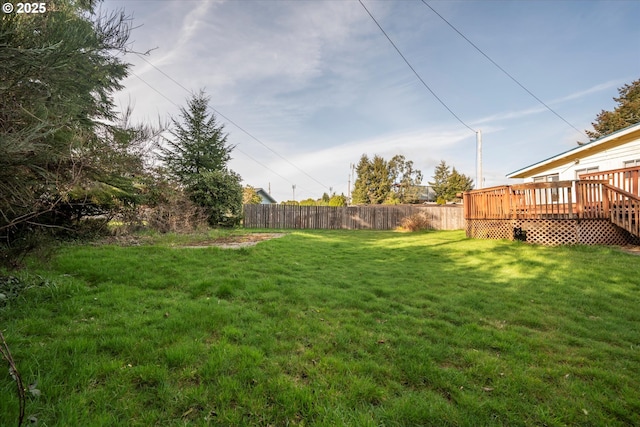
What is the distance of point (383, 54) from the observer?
379 inches

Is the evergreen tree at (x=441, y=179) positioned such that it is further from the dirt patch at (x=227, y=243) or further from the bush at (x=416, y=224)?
the dirt patch at (x=227, y=243)

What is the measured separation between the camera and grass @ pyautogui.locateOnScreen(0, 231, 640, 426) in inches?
65.5

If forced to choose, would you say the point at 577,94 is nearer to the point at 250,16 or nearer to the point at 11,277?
the point at 250,16

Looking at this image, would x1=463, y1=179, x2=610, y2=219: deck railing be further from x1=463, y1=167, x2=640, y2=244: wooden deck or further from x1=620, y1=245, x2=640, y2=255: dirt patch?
x1=620, y1=245, x2=640, y2=255: dirt patch

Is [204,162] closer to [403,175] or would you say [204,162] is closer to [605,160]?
[605,160]

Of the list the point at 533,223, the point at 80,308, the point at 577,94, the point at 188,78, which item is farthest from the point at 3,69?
the point at 577,94

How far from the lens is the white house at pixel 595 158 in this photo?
31.1 feet

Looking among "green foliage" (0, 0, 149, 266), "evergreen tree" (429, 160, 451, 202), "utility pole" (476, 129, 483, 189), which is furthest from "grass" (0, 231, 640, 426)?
"evergreen tree" (429, 160, 451, 202)

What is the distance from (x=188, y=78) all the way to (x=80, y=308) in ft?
43.8

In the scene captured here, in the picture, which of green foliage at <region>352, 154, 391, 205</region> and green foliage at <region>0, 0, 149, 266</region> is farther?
green foliage at <region>352, 154, 391, 205</region>

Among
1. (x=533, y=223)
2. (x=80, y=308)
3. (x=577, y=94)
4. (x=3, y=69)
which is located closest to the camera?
(x=3, y=69)

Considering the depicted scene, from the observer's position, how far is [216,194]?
13.2 metres

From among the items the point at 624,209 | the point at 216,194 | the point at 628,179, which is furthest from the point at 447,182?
the point at 216,194

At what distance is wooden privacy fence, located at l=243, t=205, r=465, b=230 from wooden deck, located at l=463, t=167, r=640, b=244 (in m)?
8.79
